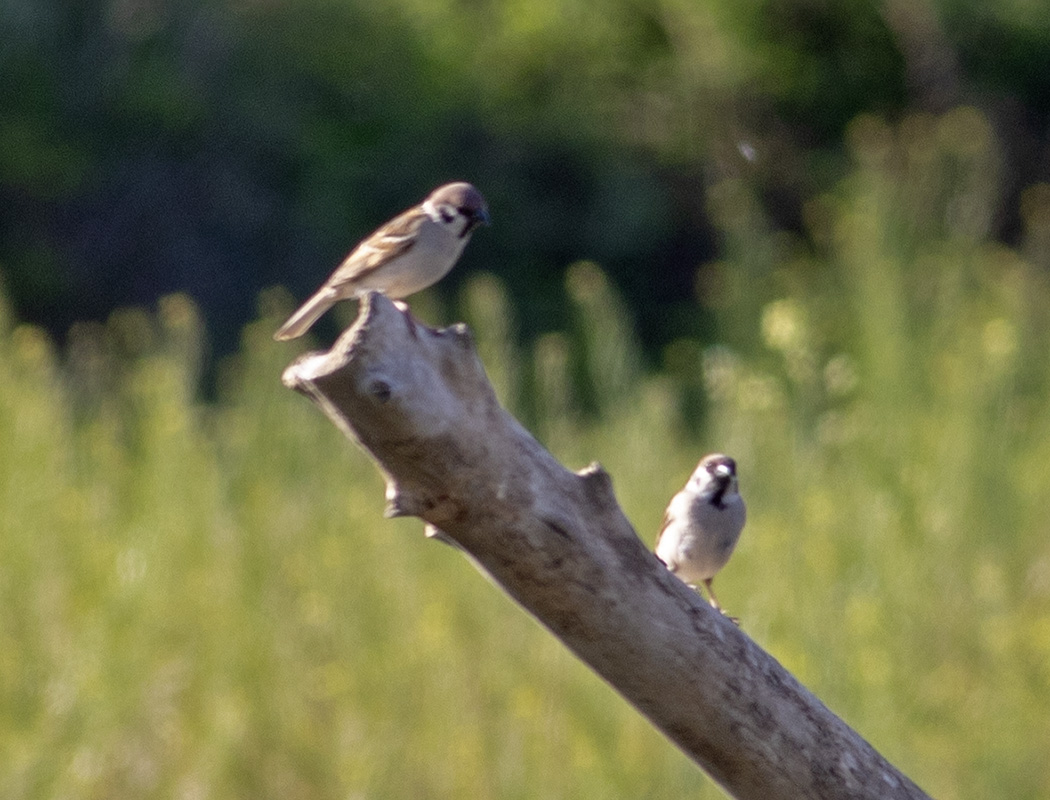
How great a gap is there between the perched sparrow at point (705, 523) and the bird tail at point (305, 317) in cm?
88

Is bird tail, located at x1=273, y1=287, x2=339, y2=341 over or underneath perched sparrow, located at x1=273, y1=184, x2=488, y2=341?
underneath

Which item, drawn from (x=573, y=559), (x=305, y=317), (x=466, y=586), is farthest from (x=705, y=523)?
(x=466, y=586)

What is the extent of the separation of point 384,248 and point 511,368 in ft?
8.97

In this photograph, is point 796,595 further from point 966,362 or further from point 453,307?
point 453,307

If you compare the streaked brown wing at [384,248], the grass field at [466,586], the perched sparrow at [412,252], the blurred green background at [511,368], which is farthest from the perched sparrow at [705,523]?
the grass field at [466,586]

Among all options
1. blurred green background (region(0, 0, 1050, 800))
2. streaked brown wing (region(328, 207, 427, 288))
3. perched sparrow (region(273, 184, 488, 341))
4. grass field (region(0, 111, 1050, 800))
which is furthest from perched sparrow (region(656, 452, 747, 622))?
grass field (region(0, 111, 1050, 800))

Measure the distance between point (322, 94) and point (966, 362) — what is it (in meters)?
7.43

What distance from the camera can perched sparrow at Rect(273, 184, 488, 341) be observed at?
350cm

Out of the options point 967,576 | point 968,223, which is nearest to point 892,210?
point 968,223

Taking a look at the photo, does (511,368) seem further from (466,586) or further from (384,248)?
(384,248)

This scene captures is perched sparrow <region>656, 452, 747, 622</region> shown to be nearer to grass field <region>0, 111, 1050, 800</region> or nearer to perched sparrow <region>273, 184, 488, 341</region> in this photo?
perched sparrow <region>273, 184, 488, 341</region>

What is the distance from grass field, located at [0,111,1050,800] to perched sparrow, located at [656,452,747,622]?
1.20 m

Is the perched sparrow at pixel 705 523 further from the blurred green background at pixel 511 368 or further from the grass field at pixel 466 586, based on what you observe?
the grass field at pixel 466 586

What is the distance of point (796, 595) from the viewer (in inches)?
193
